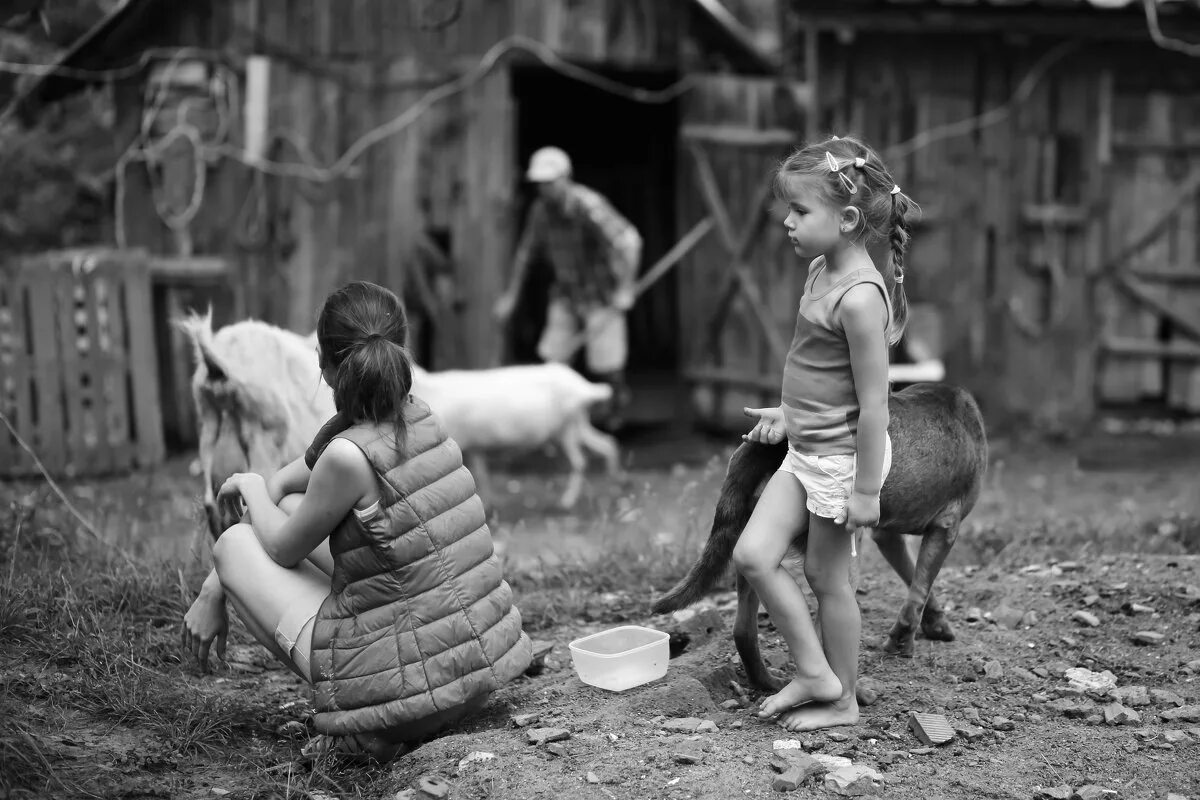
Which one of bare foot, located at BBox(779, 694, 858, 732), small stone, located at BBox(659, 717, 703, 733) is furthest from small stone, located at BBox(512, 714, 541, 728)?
bare foot, located at BBox(779, 694, 858, 732)

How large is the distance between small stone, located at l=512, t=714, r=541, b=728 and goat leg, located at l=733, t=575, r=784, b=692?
25.7 inches

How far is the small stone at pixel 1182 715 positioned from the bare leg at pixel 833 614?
962 millimetres

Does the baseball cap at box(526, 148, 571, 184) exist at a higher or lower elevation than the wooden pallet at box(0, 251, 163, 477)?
higher

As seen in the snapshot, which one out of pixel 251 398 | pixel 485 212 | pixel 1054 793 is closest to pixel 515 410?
pixel 485 212

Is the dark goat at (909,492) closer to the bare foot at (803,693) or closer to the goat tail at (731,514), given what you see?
the goat tail at (731,514)

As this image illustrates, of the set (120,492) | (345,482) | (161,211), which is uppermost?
(161,211)

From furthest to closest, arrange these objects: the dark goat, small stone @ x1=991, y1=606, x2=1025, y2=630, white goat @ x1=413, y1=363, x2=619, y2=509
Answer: white goat @ x1=413, y1=363, x2=619, y2=509
small stone @ x1=991, y1=606, x2=1025, y2=630
the dark goat

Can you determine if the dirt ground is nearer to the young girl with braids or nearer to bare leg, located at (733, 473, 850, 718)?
bare leg, located at (733, 473, 850, 718)

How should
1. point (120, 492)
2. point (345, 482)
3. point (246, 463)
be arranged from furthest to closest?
point (120, 492) < point (246, 463) < point (345, 482)

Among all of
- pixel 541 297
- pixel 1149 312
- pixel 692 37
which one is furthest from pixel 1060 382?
pixel 541 297

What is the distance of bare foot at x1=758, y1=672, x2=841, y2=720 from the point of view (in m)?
3.84

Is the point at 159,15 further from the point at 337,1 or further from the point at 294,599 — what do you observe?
the point at 294,599

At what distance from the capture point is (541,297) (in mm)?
13539

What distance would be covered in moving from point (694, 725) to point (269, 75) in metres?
7.20
